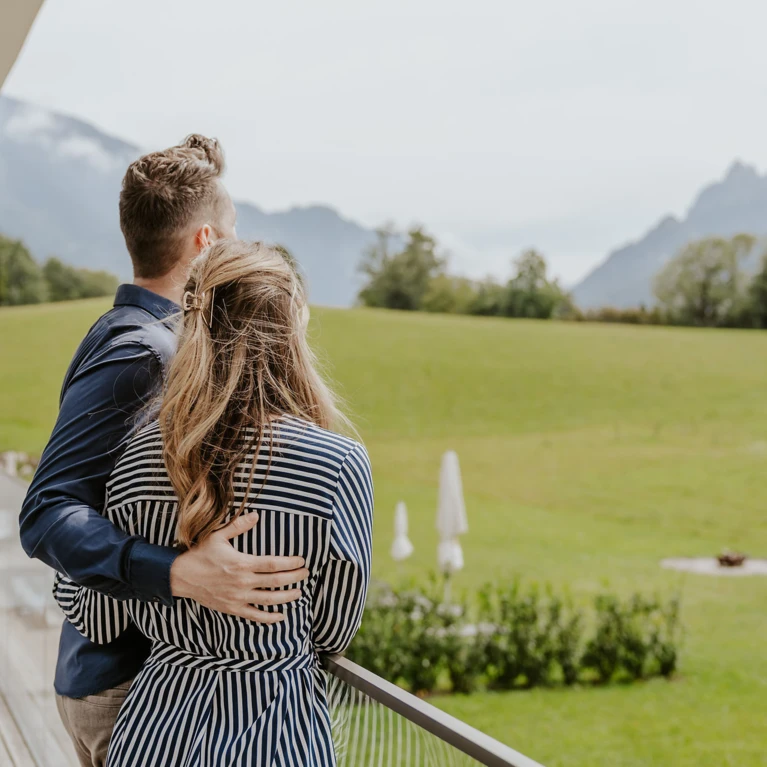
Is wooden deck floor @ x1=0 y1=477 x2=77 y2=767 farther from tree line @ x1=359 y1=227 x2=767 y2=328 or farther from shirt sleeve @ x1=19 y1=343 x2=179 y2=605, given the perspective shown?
tree line @ x1=359 y1=227 x2=767 y2=328

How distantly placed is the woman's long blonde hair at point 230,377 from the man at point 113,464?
5cm

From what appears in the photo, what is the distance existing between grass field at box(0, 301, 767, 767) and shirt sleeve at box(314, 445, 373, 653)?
715cm

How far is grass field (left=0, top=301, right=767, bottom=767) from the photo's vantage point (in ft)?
29.0

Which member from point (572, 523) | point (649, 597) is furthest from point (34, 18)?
point (572, 523)

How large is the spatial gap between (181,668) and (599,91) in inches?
1784

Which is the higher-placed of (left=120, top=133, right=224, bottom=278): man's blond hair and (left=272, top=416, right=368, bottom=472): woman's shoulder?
(left=120, top=133, right=224, bottom=278): man's blond hair

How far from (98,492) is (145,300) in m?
0.27

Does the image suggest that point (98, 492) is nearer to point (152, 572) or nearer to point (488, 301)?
point (152, 572)

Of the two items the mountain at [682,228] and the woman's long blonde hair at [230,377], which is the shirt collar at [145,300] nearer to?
the woman's long blonde hair at [230,377]

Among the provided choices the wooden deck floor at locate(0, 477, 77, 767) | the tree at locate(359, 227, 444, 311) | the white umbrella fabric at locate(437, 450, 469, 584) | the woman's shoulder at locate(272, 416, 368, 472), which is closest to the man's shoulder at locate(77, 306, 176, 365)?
the woman's shoulder at locate(272, 416, 368, 472)

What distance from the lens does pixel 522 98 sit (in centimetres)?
4369

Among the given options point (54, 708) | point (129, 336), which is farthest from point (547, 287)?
point (129, 336)

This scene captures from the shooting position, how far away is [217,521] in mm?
765

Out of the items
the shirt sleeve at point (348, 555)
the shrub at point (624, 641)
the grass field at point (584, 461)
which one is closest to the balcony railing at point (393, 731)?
the shirt sleeve at point (348, 555)
